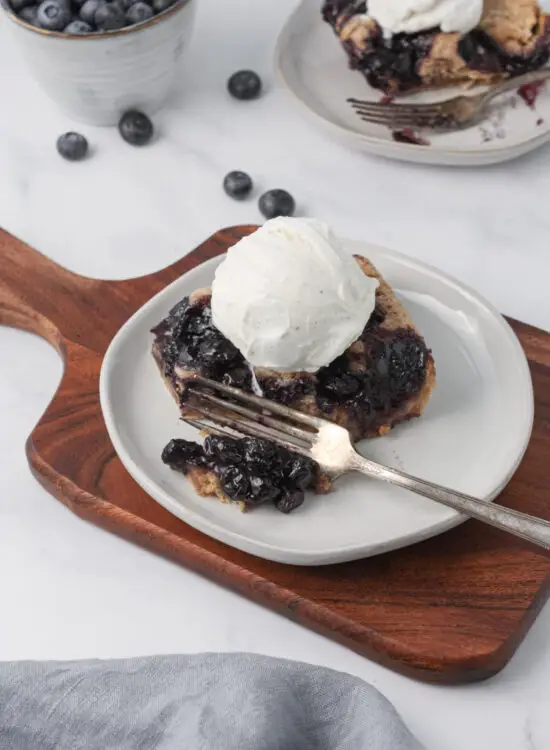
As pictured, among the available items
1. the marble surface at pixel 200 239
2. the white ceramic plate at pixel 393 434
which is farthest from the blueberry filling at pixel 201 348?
the marble surface at pixel 200 239

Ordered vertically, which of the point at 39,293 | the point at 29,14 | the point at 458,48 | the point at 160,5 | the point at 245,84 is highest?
the point at 458,48

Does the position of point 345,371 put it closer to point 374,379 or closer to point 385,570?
point 374,379

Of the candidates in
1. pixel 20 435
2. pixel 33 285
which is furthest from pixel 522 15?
pixel 20 435

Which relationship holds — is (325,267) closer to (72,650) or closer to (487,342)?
(487,342)

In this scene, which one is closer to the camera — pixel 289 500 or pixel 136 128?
pixel 289 500

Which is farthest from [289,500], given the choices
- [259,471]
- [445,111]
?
[445,111]
